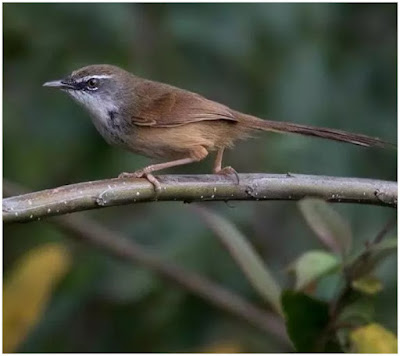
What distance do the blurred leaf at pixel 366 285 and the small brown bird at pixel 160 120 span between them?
3.47 ft

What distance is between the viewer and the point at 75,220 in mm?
4605

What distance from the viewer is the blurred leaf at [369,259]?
9.55 feet

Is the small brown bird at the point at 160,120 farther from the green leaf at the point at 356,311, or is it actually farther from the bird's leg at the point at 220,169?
the green leaf at the point at 356,311

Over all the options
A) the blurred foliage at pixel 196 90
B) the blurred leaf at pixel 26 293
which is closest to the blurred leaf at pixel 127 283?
the blurred foliage at pixel 196 90

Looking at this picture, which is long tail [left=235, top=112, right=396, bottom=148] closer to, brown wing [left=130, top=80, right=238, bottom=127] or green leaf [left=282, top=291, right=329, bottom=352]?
brown wing [left=130, top=80, right=238, bottom=127]

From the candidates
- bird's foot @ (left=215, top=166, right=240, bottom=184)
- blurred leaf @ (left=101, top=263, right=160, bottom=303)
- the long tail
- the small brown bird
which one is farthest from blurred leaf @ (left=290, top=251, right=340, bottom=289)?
blurred leaf @ (left=101, top=263, right=160, bottom=303)

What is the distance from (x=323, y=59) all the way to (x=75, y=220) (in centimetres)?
169

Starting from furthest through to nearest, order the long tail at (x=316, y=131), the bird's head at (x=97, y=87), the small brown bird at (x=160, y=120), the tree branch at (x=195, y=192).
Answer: the bird's head at (x=97, y=87), the small brown bird at (x=160, y=120), the long tail at (x=316, y=131), the tree branch at (x=195, y=192)

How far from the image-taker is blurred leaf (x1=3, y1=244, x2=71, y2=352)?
3666mm

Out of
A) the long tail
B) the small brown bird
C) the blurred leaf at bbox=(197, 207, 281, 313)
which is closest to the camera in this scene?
the blurred leaf at bbox=(197, 207, 281, 313)

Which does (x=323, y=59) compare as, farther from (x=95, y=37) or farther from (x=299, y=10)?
(x=95, y=37)

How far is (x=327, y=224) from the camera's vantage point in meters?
3.18

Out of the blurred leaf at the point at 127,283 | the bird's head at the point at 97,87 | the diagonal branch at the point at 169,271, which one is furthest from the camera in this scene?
the blurred leaf at the point at 127,283

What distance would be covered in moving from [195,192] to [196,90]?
7.95 ft
